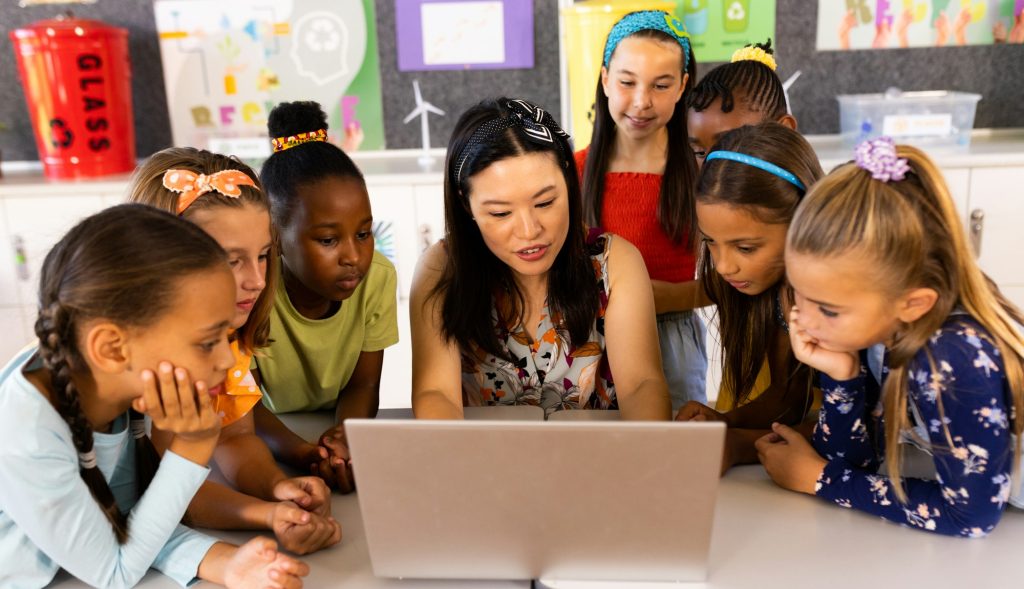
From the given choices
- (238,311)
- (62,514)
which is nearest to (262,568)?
(62,514)

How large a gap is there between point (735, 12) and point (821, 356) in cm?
162

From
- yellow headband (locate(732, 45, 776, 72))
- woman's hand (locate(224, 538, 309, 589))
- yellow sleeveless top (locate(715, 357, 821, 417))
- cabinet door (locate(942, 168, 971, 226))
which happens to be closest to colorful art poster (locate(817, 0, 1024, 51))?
cabinet door (locate(942, 168, 971, 226))

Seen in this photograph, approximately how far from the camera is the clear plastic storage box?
2.09m

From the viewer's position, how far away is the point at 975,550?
76 centimetres

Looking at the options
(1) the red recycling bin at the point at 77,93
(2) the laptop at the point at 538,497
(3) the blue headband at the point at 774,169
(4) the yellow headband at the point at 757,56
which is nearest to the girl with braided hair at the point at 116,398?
(2) the laptop at the point at 538,497

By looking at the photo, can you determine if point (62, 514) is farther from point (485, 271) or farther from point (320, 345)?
point (485, 271)

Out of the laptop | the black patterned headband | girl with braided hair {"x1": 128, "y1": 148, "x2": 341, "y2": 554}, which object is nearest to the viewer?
the laptop

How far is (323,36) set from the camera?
2.32 metres

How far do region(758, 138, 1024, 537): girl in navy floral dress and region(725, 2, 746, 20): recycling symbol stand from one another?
1.53 m

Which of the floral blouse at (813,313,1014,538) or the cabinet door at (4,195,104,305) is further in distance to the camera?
the cabinet door at (4,195,104,305)

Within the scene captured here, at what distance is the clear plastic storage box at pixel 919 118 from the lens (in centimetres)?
209

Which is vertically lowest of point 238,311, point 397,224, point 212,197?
point 397,224

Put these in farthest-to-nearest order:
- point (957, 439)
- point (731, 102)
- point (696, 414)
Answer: point (731, 102) → point (696, 414) → point (957, 439)

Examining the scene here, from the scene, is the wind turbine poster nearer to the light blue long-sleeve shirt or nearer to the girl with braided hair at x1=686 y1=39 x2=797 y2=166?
the girl with braided hair at x1=686 y1=39 x2=797 y2=166
